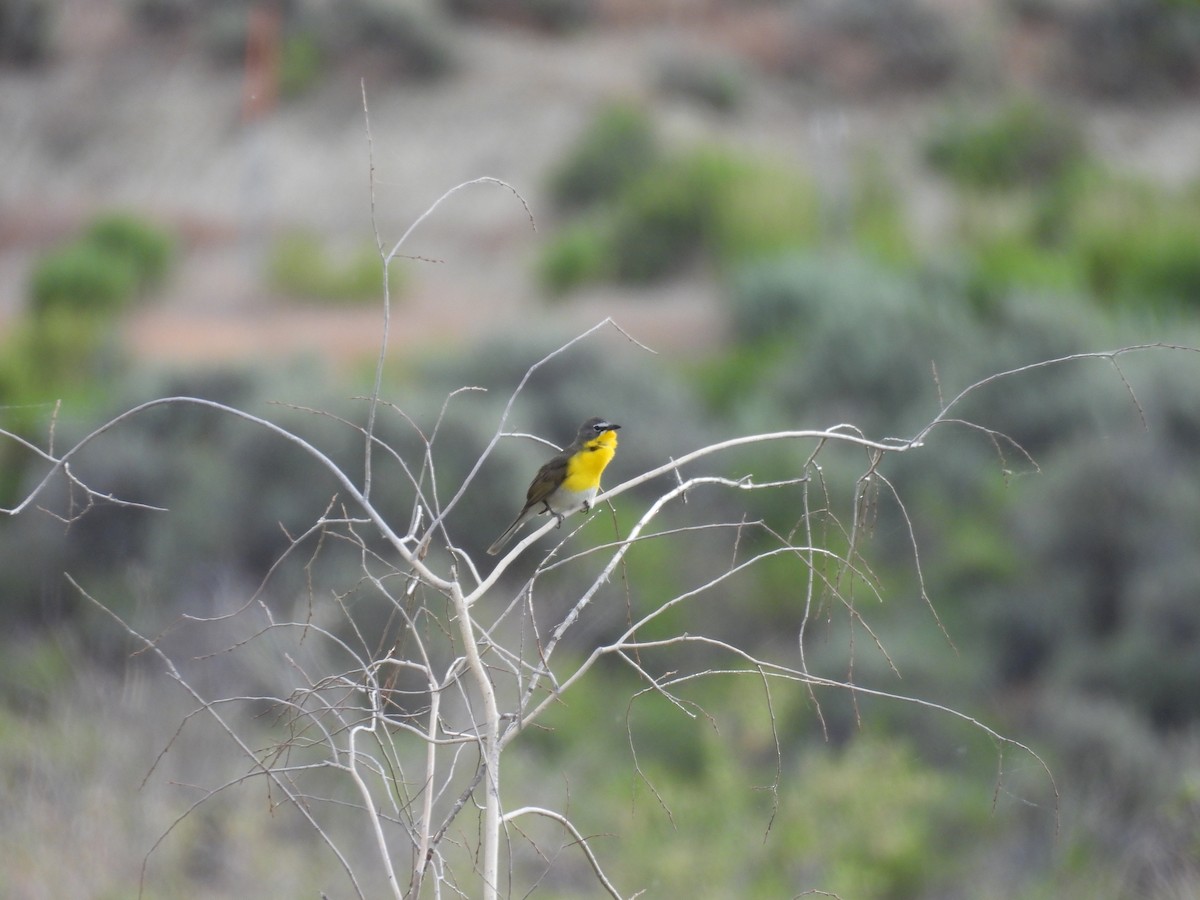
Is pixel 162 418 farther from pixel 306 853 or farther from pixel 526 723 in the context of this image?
pixel 526 723

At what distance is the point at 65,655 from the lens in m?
10.6

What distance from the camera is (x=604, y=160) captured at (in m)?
30.2

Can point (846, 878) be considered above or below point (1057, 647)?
above

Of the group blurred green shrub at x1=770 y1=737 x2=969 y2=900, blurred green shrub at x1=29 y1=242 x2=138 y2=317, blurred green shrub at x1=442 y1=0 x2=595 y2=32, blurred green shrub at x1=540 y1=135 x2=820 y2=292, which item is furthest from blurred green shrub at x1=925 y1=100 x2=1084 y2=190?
blurred green shrub at x1=770 y1=737 x2=969 y2=900

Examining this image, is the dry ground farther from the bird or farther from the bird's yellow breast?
the bird's yellow breast

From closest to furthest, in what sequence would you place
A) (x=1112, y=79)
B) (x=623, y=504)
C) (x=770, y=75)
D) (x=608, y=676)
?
(x=608, y=676) → (x=623, y=504) → (x=1112, y=79) → (x=770, y=75)

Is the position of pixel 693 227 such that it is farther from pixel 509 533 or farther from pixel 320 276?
pixel 509 533

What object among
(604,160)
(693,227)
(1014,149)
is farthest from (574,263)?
(1014,149)

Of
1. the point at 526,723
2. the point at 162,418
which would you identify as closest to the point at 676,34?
the point at 162,418

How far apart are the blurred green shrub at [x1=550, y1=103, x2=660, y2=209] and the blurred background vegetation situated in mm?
142

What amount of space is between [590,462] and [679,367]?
45.2 feet

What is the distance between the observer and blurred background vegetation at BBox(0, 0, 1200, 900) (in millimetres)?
9102

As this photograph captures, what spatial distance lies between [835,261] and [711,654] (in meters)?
10.2

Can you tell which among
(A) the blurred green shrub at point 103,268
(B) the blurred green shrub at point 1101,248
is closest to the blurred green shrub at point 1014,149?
(B) the blurred green shrub at point 1101,248
